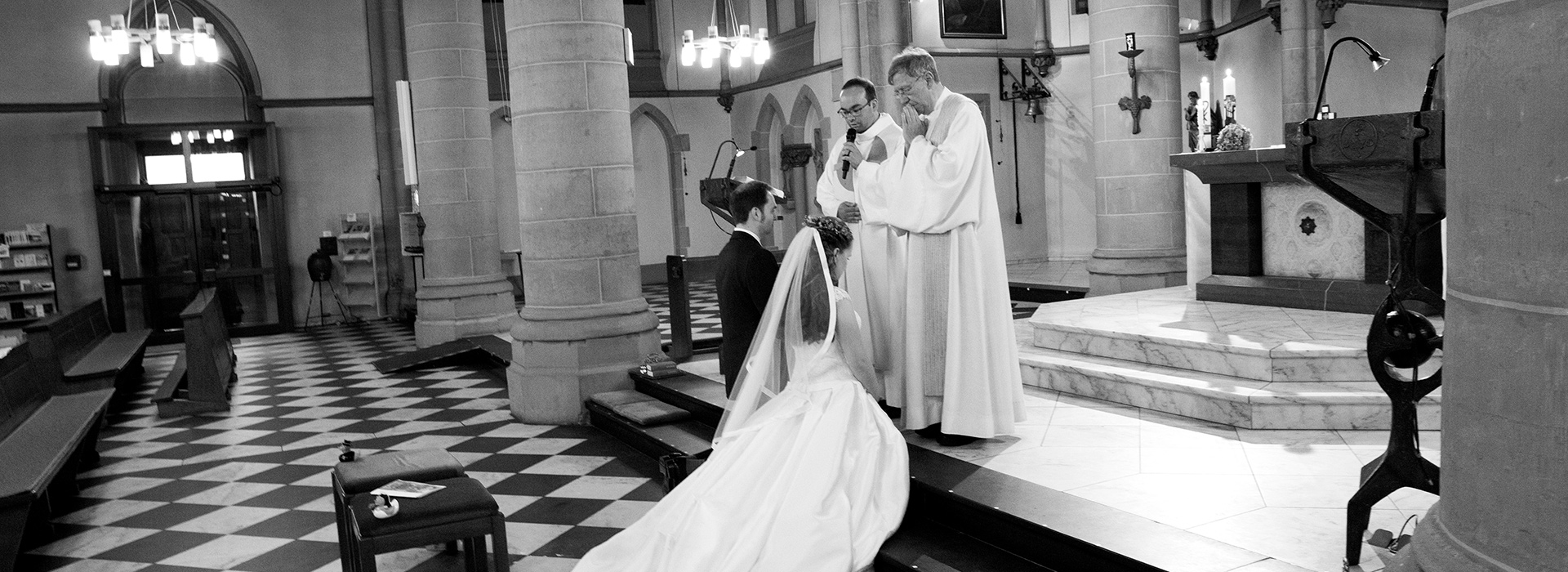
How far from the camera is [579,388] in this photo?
7.52 metres

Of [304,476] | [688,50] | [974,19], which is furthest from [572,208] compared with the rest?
[974,19]

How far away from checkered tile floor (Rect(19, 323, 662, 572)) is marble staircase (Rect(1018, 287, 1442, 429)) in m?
2.34

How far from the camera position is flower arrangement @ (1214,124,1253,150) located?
7.06 metres

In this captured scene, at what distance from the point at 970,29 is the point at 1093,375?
37.5 feet

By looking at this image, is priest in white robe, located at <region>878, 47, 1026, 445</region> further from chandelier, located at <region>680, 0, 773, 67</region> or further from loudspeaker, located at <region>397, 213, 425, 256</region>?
chandelier, located at <region>680, 0, 773, 67</region>

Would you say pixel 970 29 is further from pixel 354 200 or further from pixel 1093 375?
pixel 1093 375

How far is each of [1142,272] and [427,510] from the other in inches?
275

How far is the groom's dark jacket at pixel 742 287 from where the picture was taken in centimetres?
492

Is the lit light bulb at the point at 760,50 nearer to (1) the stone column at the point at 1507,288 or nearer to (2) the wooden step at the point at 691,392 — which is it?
(2) the wooden step at the point at 691,392

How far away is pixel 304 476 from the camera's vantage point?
660 cm

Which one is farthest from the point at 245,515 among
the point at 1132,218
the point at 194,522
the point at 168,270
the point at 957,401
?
the point at 168,270

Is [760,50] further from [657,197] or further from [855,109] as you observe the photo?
[855,109]

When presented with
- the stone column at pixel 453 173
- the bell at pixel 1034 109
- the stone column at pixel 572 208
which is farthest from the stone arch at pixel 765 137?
the stone column at pixel 572 208

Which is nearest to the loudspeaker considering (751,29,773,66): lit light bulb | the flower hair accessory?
(751,29,773,66): lit light bulb
